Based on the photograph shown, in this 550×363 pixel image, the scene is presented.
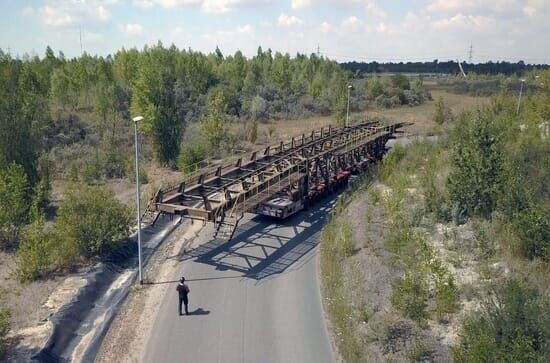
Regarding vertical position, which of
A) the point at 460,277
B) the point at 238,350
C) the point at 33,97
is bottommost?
the point at 238,350

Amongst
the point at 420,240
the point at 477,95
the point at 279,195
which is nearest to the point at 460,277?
the point at 420,240

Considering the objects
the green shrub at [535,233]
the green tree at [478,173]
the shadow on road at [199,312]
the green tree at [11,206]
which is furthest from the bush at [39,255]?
the green shrub at [535,233]

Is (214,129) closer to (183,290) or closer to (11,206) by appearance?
(11,206)

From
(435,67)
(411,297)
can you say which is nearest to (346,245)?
(411,297)

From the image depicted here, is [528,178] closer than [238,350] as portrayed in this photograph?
No

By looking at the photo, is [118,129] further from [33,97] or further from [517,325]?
[517,325]

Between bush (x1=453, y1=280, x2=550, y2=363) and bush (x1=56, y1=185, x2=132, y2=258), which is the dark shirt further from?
bush (x1=453, y1=280, x2=550, y2=363)
